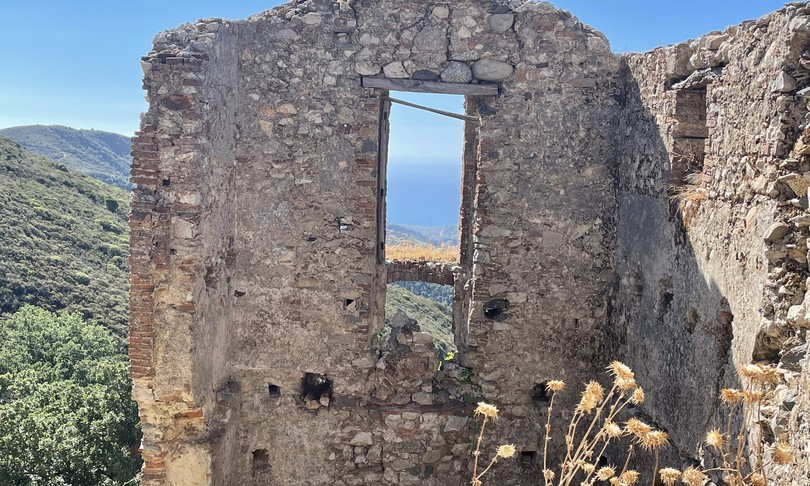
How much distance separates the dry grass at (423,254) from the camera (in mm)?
8711

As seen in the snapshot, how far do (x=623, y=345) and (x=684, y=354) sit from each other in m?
1.24

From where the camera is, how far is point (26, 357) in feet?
54.0

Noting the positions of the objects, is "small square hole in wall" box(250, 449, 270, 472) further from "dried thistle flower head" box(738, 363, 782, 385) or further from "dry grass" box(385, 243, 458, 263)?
"dried thistle flower head" box(738, 363, 782, 385)

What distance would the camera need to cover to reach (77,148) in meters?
76.7

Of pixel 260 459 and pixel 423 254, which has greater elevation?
pixel 423 254

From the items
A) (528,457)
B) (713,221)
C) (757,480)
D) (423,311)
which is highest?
(713,221)

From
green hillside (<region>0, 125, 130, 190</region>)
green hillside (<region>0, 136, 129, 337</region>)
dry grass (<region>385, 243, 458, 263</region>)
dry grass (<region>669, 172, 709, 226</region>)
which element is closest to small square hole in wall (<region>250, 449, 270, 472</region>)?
dry grass (<region>385, 243, 458, 263</region>)

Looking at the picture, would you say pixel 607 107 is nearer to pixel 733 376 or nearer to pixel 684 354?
pixel 684 354

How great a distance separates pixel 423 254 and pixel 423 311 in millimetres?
14187

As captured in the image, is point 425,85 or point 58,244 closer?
point 425,85

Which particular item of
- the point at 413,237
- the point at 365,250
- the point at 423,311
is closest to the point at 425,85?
the point at 365,250

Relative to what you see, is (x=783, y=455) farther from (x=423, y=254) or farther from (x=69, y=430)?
(x=69, y=430)

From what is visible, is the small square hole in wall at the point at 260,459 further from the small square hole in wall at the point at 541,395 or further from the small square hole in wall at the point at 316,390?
the small square hole in wall at the point at 541,395

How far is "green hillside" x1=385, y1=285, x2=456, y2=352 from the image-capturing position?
20.8 meters
